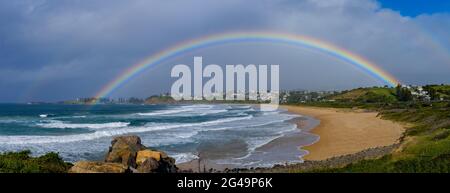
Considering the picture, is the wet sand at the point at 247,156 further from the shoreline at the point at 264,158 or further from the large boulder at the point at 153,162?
→ the large boulder at the point at 153,162

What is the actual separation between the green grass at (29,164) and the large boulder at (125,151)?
100.0 inches

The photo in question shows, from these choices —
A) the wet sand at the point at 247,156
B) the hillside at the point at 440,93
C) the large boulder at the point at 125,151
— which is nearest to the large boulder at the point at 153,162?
the large boulder at the point at 125,151

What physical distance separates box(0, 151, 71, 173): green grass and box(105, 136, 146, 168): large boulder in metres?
2.54

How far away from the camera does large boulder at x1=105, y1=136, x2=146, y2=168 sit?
620 inches

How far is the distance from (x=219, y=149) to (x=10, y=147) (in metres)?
14.2

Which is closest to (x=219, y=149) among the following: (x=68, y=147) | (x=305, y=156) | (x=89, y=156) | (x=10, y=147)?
(x=305, y=156)

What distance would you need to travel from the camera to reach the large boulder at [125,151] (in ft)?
51.6

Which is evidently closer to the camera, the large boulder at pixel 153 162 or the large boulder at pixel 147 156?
the large boulder at pixel 153 162

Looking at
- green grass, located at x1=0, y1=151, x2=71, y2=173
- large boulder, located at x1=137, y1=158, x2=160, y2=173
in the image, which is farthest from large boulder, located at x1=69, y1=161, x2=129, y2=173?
large boulder, located at x1=137, y1=158, x2=160, y2=173

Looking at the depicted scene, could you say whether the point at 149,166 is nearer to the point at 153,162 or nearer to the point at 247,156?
the point at 153,162

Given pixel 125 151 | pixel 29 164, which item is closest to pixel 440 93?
pixel 125 151

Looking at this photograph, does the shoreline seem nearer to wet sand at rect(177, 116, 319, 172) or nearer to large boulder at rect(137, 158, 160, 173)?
wet sand at rect(177, 116, 319, 172)
